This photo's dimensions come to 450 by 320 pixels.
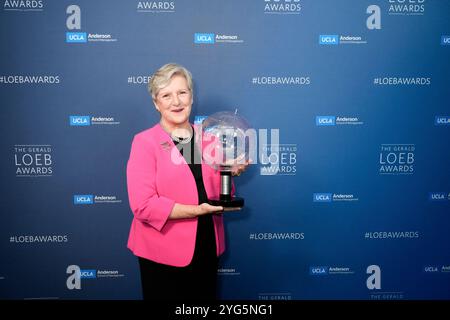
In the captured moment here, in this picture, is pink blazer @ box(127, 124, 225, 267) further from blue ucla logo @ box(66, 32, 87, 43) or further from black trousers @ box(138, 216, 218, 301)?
blue ucla logo @ box(66, 32, 87, 43)

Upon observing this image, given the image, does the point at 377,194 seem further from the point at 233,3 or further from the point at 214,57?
the point at 233,3

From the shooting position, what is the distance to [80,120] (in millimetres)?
2439

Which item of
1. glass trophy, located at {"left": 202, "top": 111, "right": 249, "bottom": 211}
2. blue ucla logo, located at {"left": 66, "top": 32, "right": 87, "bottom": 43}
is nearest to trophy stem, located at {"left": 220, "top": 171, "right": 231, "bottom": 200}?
glass trophy, located at {"left": 202, "top": 111, "right": 249, "bottom": 211}

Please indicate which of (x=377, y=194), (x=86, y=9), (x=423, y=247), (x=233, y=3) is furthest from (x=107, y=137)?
(x=423, y=247)

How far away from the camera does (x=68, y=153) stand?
2455mm

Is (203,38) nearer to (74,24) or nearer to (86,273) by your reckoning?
(74,24)

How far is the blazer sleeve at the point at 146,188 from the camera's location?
5.96 feet

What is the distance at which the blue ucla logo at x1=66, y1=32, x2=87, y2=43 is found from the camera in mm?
2388

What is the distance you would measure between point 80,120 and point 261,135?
122cm

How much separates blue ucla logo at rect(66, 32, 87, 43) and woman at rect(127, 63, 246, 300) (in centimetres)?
86

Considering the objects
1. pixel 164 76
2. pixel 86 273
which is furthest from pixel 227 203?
pixel 86 273

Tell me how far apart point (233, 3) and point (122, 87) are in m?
0.92

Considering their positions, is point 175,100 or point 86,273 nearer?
point 175,100

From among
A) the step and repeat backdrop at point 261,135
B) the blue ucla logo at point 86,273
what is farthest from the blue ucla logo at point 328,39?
the blue ucla logo at point 86,273
